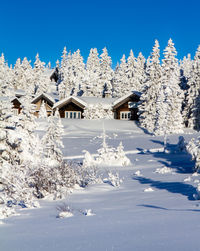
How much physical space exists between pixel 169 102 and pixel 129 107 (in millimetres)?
11211

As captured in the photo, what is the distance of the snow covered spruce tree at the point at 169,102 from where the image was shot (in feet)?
141

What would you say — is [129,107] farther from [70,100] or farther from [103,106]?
[70,100]

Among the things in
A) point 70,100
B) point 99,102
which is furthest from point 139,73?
point 70,100

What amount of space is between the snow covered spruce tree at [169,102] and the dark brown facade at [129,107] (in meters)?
7.17

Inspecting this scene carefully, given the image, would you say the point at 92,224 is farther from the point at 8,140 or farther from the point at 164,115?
the point at 164,115

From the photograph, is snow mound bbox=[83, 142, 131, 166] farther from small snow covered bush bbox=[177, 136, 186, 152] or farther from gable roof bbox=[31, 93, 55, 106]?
gable roof bbox=[31, 93, 55, 106]

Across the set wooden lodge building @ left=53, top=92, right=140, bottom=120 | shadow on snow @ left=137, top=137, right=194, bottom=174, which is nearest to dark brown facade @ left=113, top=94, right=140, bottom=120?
wooden lodge building @ left=53, top=92, right=140, bottom=120

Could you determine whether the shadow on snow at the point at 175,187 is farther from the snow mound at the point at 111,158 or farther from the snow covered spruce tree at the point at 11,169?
the snow mound at the point at 111,158

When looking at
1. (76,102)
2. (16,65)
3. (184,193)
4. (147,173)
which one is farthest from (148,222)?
(16,65)

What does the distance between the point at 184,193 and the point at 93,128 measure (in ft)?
118

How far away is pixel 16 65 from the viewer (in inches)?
3947

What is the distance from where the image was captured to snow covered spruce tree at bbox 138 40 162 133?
47.5 m

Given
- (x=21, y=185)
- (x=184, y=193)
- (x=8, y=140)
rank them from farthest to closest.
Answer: (x=8, y=140)
(x=21, y=185)
(x=184, y=193)

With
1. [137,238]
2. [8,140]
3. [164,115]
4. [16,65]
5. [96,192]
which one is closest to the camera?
[137,238]
